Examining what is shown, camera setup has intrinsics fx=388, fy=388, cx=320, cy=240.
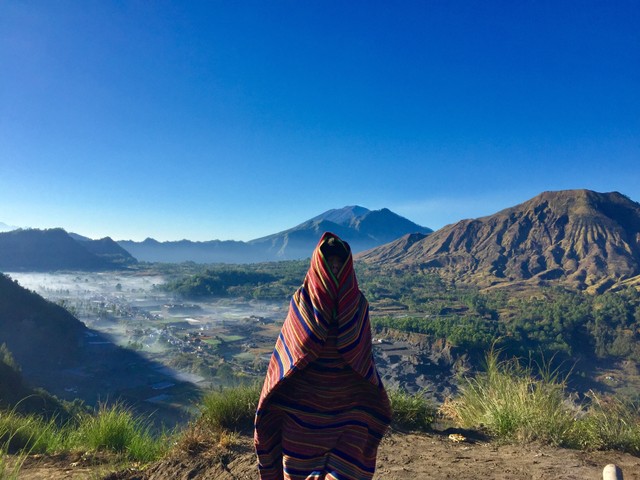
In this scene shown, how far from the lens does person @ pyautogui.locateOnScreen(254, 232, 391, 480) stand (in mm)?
2031

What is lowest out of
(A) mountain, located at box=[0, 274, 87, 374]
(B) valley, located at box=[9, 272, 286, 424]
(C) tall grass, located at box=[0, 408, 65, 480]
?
(B) valley, located at box=[9, 272, 286, 424]

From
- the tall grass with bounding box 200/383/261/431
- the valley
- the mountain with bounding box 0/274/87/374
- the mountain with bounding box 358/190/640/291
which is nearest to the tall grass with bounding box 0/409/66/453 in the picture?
the valley

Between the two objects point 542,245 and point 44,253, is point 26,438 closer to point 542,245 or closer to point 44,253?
point 542,245

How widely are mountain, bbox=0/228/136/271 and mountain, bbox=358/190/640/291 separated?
101216 millimetres

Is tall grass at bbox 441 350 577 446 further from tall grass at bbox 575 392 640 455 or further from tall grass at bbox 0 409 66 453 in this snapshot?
tall grass at bbox 0 409 66 453

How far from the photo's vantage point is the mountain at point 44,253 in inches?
5049

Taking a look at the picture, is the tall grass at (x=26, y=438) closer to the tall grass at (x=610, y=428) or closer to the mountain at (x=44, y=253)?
the tall grass at (x=610, y=428)

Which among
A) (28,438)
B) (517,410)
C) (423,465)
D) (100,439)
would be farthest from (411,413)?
(28,438)

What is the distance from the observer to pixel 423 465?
148 inches

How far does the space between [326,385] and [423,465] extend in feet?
7.72

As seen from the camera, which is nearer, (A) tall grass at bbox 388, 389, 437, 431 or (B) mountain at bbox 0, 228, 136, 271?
(A) tall grass at bbox 388, 389, 437, 431

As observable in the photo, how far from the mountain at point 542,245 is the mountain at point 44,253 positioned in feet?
332

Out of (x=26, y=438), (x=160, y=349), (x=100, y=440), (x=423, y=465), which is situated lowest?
(x=160, y=349)

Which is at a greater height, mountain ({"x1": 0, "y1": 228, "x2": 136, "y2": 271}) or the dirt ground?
mountain ({"x1": 0, "y1": 228, "x2": 136, "y2": 271})
